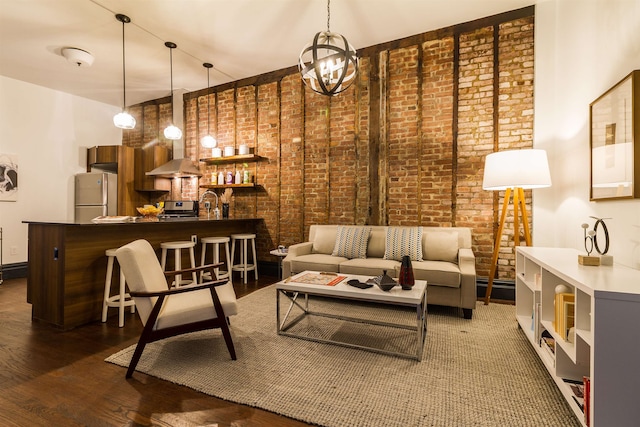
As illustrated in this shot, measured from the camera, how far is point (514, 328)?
2.80 metres

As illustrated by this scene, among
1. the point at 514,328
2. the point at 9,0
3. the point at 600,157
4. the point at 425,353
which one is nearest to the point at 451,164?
the point at 600,157

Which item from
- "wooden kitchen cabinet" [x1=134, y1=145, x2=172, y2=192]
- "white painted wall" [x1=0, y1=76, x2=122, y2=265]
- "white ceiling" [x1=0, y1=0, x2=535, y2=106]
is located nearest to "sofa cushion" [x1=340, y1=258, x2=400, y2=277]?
"white ceiling" [x1=0, y1=0, x2=535, y2=106]

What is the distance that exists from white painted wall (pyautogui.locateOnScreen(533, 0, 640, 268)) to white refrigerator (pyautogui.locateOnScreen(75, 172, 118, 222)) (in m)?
6.87

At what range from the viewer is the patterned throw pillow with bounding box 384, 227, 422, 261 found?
3606 mm

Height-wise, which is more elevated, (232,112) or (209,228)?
(232,112)

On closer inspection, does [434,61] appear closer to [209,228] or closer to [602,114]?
[602,114]

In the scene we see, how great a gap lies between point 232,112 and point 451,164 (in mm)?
3861

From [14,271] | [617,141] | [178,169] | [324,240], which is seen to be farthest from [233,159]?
[617,141]

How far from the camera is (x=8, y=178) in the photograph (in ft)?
16.3

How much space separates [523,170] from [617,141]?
765 millimetres

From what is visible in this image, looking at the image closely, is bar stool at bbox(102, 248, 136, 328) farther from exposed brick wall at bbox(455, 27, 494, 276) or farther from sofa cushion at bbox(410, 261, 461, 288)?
exposed brick wall at bbox(455, 27, 494, 276)

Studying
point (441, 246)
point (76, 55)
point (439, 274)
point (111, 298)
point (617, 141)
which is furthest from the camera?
point (76, 55)

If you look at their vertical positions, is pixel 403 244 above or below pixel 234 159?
below

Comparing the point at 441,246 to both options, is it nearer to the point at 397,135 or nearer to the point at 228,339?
the point at 397,135
